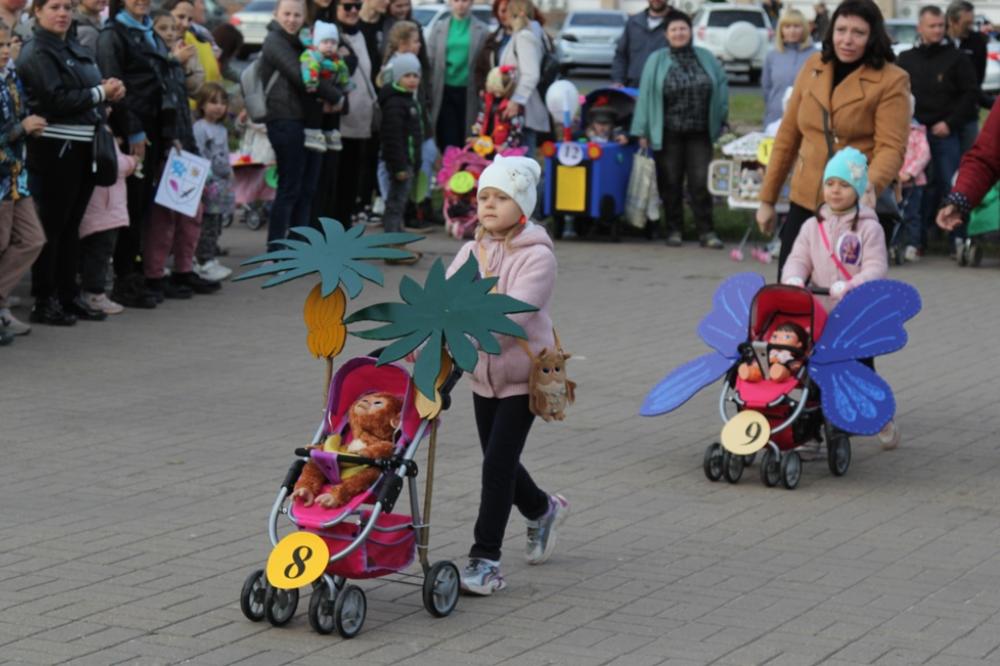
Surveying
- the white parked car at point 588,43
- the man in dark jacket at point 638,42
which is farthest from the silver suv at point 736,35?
the man in dark jacket at point 638,42

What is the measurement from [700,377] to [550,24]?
150ft

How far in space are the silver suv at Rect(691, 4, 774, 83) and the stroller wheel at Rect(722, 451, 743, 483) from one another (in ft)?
91.4

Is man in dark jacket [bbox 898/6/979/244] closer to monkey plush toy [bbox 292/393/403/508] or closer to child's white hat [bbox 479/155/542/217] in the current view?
child's white hat [bbox 479/155/542/217]

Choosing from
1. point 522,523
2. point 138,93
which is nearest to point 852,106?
point 522,523

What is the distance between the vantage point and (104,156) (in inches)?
435

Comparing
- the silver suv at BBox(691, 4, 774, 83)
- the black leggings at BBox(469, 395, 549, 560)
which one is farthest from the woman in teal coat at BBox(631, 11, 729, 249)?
the silver suv at BBox(691, 4, 774, 83)

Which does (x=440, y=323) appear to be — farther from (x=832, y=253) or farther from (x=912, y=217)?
(x=912, y=217)

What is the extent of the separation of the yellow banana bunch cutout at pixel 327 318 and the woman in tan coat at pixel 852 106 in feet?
11.5

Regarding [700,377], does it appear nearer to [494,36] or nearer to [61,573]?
[61,573]

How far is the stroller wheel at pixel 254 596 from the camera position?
5.73 metres

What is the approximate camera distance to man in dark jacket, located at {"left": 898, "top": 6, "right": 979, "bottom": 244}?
615 inches

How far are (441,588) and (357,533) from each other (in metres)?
0.37

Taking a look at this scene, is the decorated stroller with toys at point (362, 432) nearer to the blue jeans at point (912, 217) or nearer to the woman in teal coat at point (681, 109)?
the woman in teal coat at point (681, 109)

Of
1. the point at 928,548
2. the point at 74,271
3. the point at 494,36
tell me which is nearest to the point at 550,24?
the point at 494,36
